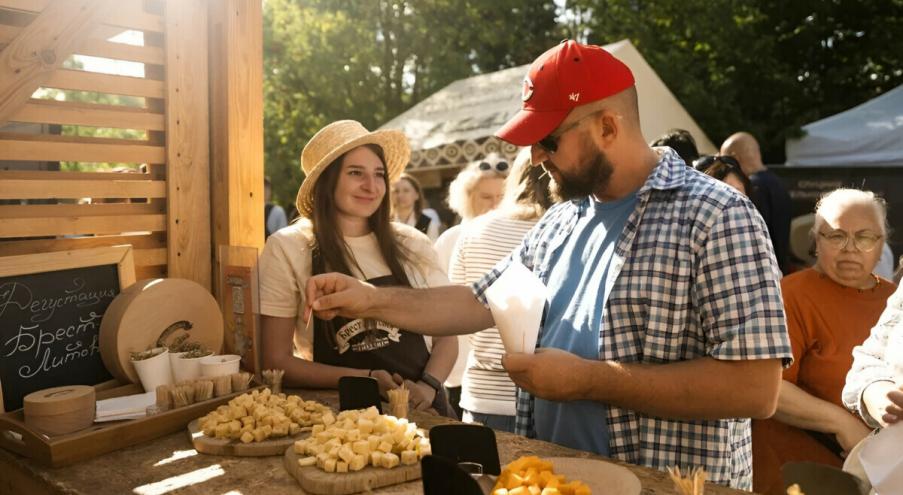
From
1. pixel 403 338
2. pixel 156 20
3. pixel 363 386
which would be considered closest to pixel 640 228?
pixel 363 386

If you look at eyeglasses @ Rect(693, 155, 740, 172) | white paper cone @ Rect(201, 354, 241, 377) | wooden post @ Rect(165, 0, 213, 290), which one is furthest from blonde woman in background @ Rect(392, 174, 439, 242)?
white paper cone @ Rect(201, 354, 241, 377)

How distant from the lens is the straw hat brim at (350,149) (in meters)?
3.14

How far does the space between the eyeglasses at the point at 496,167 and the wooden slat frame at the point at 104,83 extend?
2.29 m

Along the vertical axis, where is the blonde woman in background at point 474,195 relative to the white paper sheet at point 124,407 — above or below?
above

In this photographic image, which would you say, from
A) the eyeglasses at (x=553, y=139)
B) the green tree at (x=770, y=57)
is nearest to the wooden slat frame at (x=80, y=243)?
the eyeglasses at (x=553, y=139)

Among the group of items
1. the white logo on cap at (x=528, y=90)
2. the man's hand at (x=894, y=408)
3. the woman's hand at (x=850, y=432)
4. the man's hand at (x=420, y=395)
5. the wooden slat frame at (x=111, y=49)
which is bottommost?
the woman's hand at (x=850, y=432)

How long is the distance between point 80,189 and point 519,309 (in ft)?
5.61

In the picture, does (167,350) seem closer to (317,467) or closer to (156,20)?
(317,467)

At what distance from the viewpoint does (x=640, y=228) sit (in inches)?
80.6

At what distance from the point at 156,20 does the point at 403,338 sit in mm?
1570

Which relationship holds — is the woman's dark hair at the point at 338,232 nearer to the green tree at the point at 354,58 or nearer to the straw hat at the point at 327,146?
the straw hat at the point at 327,146

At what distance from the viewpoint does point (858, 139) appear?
853 centimetres

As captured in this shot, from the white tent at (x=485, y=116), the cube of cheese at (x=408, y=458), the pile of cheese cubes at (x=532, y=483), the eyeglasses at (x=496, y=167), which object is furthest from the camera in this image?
the white tent at (x=485, y=116)

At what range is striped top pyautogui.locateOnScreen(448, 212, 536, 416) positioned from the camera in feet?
10.7
